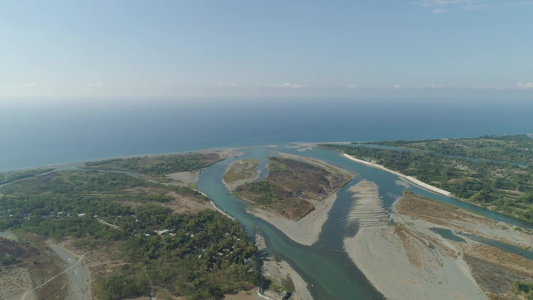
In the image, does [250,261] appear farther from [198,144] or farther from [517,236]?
[198,144]

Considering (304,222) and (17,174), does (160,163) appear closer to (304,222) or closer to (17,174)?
(17,174)

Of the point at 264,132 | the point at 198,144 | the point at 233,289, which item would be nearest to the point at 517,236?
the point at 233,289

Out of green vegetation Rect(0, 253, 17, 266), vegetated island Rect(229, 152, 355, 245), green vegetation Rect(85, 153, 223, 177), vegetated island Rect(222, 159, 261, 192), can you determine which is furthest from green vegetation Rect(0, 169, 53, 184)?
vegetated island Rect(229, 152, 355, 245)

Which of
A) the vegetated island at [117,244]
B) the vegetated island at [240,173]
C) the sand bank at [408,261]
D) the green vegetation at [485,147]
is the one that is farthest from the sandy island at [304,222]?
the green vegetation at [485,147]

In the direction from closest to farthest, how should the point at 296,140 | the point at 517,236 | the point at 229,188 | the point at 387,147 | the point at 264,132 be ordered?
the point at 517,236 < the point at 229,188 < the point at 387,147 < the point at 296,140 < the point at 264,132

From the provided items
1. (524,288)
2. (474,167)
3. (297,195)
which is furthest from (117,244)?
(474,167)

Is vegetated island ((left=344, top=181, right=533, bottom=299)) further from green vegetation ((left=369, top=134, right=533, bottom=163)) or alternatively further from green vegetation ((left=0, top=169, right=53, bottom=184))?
green vegetation ((left=0, top=169, right=53, bottom=184))

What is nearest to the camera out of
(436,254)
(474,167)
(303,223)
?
(436,254)
